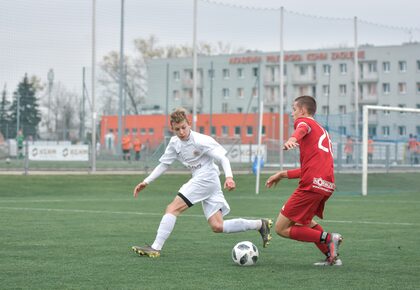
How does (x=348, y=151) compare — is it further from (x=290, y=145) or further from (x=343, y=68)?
(x=290, y=145)

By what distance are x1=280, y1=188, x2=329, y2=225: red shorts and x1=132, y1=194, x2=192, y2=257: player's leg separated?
1638 millimetres

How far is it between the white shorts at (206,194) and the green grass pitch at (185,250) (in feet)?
1.83

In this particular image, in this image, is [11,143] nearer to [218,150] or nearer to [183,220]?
[183,220]

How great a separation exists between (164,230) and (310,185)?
2.09 meters

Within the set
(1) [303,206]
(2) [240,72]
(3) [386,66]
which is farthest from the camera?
(3) [386,66]

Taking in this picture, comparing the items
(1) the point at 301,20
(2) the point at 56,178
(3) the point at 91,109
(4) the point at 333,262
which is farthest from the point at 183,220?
(1) the point at 301,20

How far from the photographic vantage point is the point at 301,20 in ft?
125

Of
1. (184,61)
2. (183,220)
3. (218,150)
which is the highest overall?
(184,61)

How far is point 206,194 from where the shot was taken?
10.7 metres

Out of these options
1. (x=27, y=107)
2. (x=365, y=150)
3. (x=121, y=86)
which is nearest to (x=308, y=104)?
(x=365, y=150)

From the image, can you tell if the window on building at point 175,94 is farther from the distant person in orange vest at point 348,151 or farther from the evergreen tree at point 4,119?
the distant person in orange vest at point 348,151

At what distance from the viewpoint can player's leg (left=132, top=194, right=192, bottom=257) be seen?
1029 centimetres

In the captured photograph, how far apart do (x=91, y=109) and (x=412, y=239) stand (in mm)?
22373

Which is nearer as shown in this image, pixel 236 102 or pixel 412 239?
pixel 412 239
